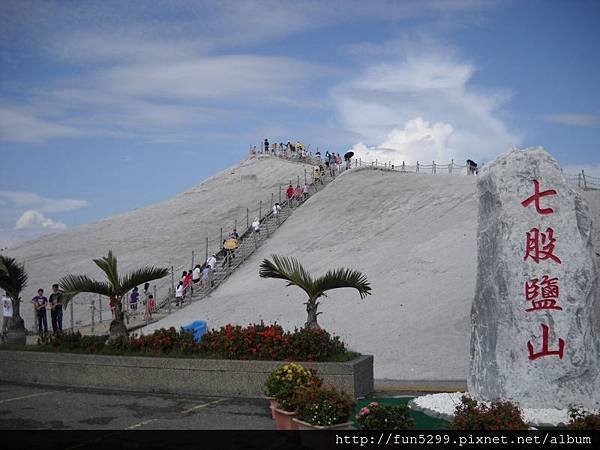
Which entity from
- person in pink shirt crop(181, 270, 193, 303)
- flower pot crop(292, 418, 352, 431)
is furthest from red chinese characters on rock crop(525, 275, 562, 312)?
person in pink shirt crop(181, 270, 193, 303)

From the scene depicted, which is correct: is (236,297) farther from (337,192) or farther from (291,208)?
(337,192)

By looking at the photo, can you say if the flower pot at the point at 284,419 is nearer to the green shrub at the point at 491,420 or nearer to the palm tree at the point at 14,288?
the green shrub at the point at 491,420

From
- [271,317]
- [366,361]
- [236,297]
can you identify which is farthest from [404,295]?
[366,361]

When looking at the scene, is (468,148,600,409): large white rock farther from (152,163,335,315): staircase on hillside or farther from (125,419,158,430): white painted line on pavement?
(152,163,335,315): staircase on hillside

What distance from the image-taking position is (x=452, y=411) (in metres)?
11.5

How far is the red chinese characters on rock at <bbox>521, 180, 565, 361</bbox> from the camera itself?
11.1 metres

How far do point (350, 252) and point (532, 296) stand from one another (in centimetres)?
2184

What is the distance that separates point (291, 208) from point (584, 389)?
3362 centimetres

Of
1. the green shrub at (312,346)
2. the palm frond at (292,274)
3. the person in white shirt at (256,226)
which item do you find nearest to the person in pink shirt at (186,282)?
the person in white shirt at (256,226)

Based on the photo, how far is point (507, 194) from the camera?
1162 cm

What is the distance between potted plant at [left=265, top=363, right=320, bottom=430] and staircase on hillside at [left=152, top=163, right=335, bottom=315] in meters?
19.8

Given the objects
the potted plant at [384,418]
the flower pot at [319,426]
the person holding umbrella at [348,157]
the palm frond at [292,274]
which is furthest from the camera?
the person holding umbrella at [348,157]

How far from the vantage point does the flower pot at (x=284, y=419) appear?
9.99 meters

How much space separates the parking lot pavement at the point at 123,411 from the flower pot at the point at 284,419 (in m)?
0.55
